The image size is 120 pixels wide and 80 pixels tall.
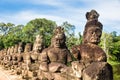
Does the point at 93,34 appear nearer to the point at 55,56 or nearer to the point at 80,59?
the point at 80,59

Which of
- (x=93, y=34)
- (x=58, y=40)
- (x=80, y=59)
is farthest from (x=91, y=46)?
(x=58, y=40)

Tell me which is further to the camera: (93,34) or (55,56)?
(55,56)

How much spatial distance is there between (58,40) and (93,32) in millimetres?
2527

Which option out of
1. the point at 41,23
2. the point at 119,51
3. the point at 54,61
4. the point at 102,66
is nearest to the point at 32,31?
the point at 41,23

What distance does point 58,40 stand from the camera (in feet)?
34.6

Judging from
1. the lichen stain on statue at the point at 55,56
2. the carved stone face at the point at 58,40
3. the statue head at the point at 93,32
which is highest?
the statue head at the point at 93,32

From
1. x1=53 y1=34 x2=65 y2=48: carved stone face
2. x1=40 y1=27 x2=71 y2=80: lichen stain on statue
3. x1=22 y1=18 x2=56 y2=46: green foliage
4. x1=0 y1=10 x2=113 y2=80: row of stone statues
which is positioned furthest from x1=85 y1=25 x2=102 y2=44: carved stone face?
x1=22 y1=18 x2=56 y2=46: green foliage

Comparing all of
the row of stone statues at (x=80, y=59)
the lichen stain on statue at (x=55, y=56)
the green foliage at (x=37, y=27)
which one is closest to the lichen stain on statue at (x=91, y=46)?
the row of stone statues at (x=80, y=59)

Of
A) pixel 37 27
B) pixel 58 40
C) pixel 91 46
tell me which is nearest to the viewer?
pixel 91 46

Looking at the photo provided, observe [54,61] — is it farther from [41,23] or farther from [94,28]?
[41,23]

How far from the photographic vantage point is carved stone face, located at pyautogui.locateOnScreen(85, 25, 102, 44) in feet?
26.8

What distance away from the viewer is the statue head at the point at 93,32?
8164 millimetres

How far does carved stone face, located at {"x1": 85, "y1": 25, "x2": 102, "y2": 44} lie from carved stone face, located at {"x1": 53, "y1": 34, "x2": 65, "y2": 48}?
7.85 ft

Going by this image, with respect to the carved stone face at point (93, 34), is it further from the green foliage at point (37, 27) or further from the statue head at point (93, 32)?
the green foliage at point (37, 27)
